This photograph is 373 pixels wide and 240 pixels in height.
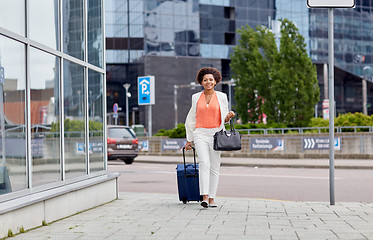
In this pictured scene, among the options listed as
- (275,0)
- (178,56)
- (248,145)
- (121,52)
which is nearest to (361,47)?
(275,0)

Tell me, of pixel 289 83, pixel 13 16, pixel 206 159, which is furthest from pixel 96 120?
pixel 289 83

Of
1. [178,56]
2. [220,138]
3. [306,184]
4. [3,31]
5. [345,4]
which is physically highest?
[178,56]

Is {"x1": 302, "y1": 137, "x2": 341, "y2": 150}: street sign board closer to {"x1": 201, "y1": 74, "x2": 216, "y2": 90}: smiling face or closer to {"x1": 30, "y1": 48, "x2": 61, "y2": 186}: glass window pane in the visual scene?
{"x1": 201, "y1": 74, "x2": 216, "y2": 90}: smiling face

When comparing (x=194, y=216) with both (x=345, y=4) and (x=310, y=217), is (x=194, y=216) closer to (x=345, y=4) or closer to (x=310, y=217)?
(x=310, y=217)

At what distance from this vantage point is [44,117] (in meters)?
7.39

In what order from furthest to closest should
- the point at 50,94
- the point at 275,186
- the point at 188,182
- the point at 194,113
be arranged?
the point at 275,186 → the point at 188,182 → the point at 194,113 → the point at 50,94

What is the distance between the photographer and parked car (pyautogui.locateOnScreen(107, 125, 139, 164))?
23656 mm

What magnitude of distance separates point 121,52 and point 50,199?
191 feet

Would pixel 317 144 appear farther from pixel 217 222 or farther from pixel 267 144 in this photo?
pixel 217 222

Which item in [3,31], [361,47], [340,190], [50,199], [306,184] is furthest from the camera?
[361,47]

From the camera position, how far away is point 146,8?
203 feet

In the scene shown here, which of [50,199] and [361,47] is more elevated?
[361,47]

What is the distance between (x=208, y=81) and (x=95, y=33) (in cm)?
233

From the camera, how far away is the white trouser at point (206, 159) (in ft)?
26.5
